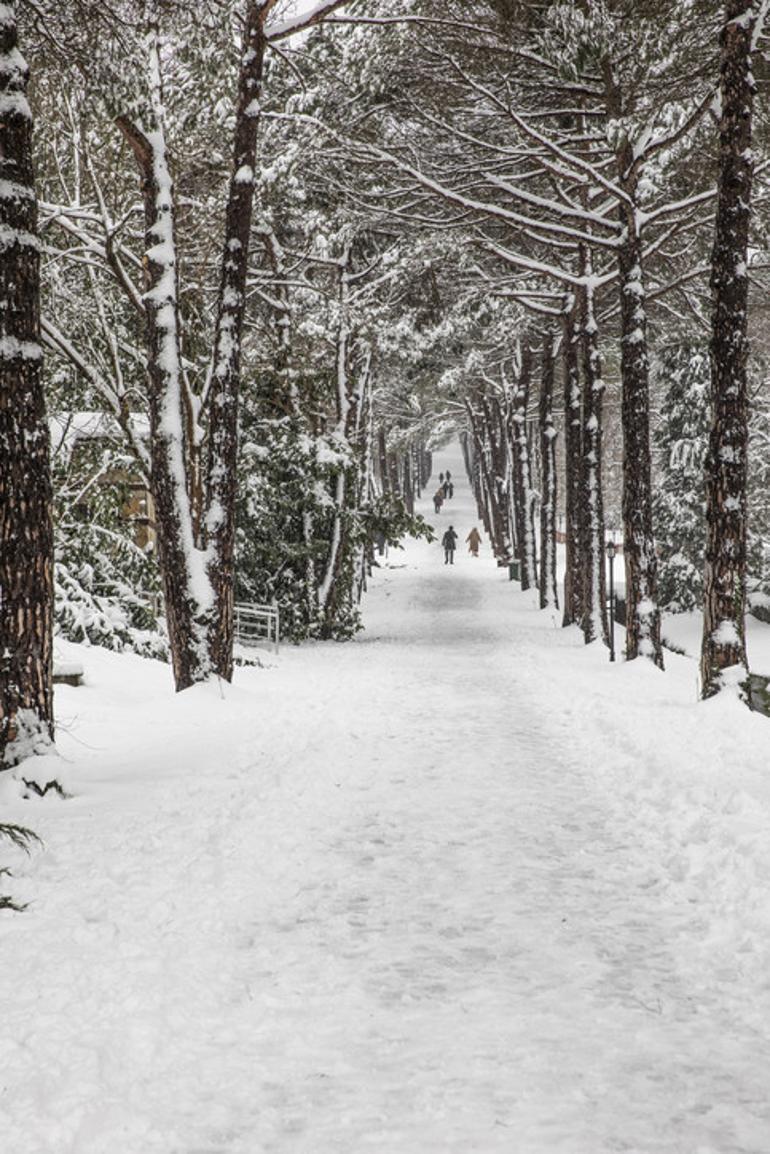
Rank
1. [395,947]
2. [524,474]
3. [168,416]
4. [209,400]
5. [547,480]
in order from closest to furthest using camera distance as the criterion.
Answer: [395,947] → [168,416] → [209,400] → [547,480] → [524,474]

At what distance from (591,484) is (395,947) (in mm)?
15541

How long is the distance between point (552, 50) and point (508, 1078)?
39.6ft

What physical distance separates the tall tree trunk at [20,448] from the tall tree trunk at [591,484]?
12.8m

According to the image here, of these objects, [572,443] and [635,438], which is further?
[572,443]

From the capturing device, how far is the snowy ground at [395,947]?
3152 mm

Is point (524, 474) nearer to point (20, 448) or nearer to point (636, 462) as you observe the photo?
point (636, 462)

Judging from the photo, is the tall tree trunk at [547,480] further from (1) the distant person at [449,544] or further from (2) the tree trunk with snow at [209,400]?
(1) the distant person at [449,544]

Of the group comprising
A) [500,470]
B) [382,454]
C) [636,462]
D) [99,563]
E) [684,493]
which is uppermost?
[382,454]

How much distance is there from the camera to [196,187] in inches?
671

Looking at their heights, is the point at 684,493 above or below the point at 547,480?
below

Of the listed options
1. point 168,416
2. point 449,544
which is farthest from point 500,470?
point 168,416

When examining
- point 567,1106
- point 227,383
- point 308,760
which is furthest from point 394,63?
point 567,1106

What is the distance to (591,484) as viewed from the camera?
19172 millimetres

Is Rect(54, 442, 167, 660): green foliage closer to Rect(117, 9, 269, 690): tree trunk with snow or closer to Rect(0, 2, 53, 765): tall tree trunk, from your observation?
Rect(117, 9, 269, 690): tree trunk with snow
